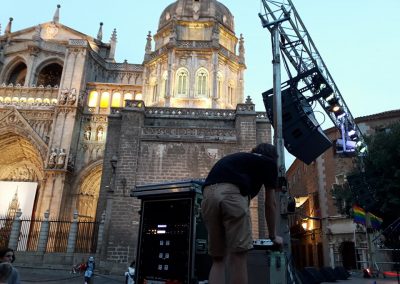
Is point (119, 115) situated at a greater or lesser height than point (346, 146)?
greater

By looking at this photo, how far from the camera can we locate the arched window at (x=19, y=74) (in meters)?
37.6

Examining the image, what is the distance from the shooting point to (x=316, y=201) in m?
25.4

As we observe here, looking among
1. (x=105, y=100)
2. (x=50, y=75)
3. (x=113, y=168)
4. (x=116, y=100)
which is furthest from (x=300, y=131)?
(x=50, y=75)

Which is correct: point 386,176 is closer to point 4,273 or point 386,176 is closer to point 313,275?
point 313,275

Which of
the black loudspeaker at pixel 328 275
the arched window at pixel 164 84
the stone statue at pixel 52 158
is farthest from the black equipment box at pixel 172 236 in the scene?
the stone statue at pixel 52 158

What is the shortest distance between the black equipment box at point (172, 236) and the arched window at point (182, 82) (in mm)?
Answer: 21681

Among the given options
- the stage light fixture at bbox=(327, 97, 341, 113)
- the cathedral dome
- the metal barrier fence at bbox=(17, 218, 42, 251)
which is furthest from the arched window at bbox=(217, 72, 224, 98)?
the metal barrier fence at bbox=(17, 218, 42, 251)

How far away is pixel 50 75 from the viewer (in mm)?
38344

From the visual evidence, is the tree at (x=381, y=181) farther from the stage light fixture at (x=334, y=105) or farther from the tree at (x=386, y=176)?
the stage light fixture at (x=334, y=105)

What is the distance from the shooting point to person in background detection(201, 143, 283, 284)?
282 centimetres

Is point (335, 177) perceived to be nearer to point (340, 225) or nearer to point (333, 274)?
point (340, 225)

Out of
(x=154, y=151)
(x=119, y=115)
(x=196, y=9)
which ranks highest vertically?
(x=196, y=9)

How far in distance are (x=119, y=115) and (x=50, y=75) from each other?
2176 cm

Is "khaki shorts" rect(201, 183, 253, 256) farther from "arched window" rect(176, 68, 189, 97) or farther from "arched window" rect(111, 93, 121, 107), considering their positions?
"arched window" rect(111, 93, 121, 107)
